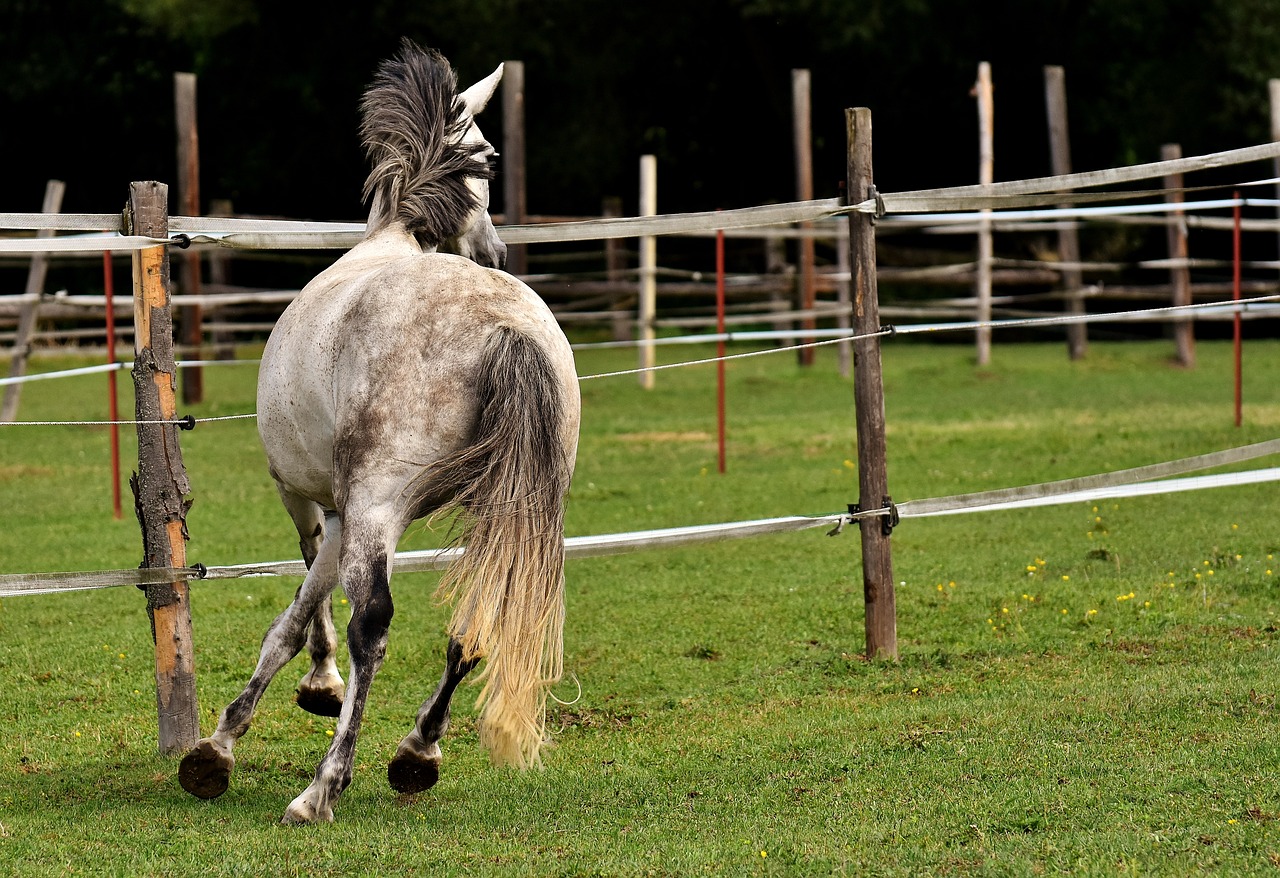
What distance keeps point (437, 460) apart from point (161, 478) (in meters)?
1.34

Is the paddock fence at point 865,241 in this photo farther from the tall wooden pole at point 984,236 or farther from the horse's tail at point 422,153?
the tall wooden pole at point 984,236

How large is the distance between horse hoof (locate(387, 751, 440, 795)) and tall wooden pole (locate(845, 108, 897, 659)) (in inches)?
86.1

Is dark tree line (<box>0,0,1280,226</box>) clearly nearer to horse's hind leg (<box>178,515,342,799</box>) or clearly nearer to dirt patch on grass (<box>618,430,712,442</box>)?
dirt patch on grass (<box>618,430,712,442</box>)

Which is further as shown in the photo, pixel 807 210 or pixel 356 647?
pixel 807 210

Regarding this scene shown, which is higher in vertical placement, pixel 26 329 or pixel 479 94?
pixel 479 94

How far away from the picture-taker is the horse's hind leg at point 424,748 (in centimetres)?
411

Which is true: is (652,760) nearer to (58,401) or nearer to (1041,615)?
(1041,615)

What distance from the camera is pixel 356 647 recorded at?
396cm

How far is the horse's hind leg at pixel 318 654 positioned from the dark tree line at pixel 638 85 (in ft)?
66.3

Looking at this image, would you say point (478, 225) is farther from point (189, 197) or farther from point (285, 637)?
point (189, 197)

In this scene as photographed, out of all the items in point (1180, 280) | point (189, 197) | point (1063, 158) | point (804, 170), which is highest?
point (1063, 158)

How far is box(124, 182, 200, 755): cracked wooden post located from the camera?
4801 mm

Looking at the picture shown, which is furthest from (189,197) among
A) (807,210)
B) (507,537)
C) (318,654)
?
(507,537)

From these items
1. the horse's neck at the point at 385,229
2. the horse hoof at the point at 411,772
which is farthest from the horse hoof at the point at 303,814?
the horse's neck at the point at 385,229
